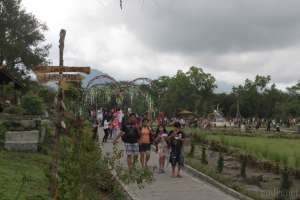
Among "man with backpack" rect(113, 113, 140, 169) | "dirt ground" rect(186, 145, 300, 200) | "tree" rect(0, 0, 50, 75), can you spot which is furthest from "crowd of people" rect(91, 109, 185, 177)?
"tree" rect(0, 0, 50, 75)

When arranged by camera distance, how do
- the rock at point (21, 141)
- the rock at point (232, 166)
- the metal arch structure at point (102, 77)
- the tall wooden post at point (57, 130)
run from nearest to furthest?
the tall wooden post at point (57, 130) → the rock at point (21, 141) → the rock at point (232, 166) → the metal arch structure at point (102, 77)

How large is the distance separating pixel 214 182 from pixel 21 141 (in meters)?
5.42

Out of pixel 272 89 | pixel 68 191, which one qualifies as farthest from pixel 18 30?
pixel 272 89

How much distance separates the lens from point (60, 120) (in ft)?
31.7

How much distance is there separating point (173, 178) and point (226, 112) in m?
99.8

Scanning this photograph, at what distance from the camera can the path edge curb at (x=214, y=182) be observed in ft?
41.4

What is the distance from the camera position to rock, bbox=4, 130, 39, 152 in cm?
1497

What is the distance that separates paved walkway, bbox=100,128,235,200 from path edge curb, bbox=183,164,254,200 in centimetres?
11

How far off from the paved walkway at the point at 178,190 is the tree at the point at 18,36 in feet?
119

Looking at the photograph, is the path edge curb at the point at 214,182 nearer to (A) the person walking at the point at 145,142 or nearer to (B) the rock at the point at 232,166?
(A) the person walking at the point at 145,142

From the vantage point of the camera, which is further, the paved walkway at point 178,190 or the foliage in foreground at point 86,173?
the paved walkway at point 178,190

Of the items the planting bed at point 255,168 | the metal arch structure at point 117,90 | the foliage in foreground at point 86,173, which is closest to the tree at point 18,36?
the metal arch structure at point 117,90

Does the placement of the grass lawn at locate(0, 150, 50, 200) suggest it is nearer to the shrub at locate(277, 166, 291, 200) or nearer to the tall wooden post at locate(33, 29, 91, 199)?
the tall wooden post at locate(33, 29, 91, 199)

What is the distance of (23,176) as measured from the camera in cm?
877
